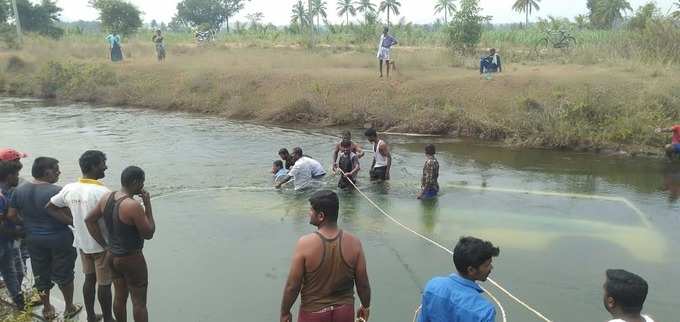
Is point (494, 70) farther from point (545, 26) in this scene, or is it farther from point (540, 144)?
point (545, 26)

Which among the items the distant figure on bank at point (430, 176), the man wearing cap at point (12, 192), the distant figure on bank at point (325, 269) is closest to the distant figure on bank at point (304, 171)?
the distant figure on bank at point (430, 176)

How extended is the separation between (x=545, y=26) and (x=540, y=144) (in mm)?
19040

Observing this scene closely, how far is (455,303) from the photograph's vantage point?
11.4 ft

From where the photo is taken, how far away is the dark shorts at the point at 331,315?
163 inches

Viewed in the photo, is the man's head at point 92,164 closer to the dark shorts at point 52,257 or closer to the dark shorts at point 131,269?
the dark shorts at point 52,257

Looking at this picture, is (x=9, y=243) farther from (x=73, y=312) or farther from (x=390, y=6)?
(x=390, y=6)

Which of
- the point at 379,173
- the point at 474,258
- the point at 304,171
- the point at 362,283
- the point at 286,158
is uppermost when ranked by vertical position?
the point at 474,258

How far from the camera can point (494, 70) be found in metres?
20.8

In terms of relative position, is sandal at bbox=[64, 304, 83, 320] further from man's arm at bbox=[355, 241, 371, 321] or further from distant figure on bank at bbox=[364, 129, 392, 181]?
distant figure on bank at bbox=[364, 129, 392, 181]

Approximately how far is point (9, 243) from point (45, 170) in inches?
37.3

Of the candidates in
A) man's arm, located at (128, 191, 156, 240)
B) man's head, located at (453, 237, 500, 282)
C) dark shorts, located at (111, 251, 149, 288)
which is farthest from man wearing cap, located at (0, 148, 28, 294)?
man's head, located at (453, 237, 500, 282)

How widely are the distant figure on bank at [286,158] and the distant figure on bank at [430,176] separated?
8.95 ft

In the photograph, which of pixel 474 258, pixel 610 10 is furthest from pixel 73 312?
pixel 610 10

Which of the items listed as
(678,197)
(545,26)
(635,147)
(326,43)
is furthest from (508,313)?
(326,43)
